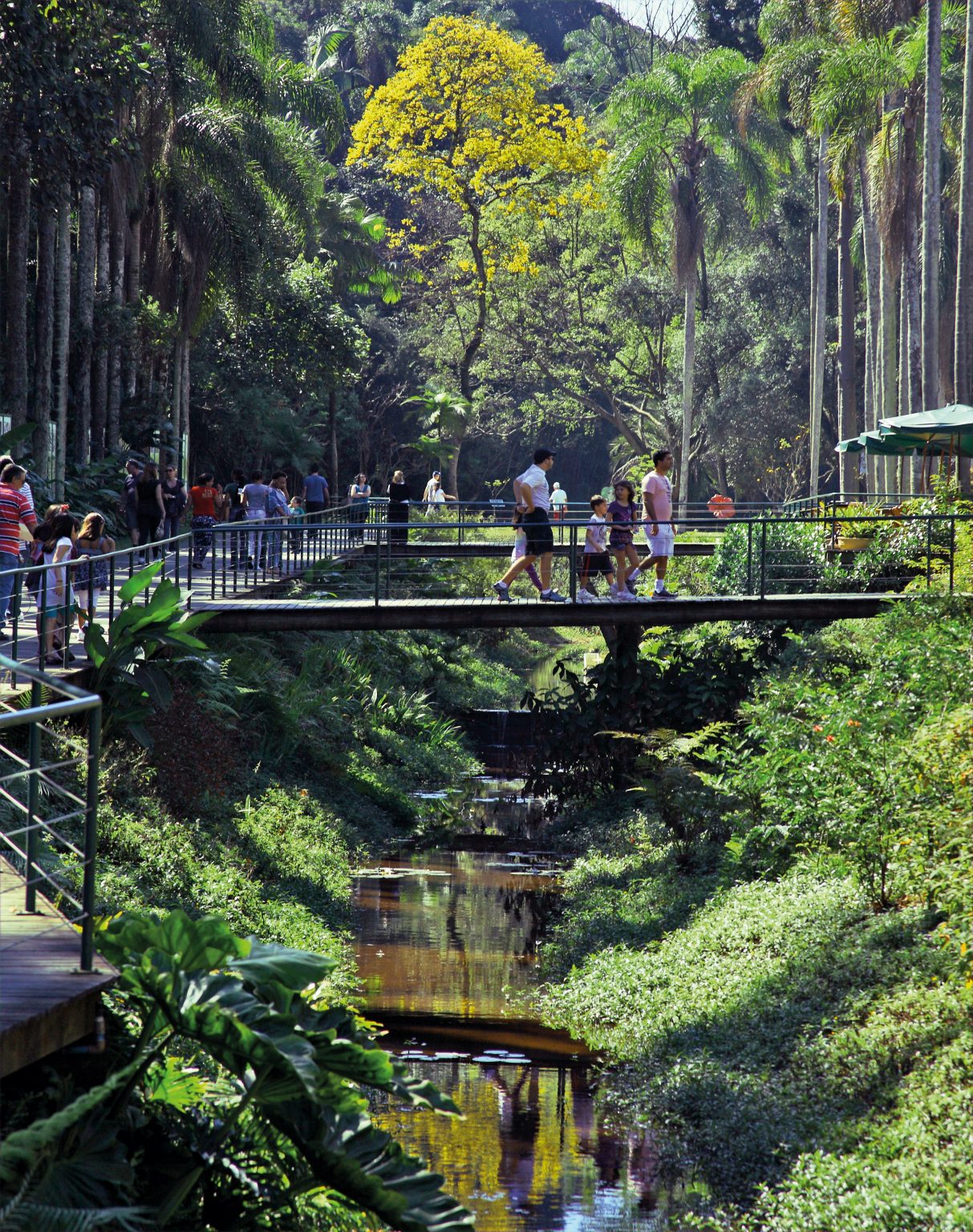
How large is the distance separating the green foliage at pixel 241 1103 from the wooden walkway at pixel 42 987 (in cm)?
22

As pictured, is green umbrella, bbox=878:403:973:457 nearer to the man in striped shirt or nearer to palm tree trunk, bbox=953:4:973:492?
palm tree trunk, bbox=953:4:973:492

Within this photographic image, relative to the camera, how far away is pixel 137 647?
44.1 ft

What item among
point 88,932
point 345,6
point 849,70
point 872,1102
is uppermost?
point 345,6

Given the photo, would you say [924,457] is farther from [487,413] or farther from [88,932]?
[487,413]

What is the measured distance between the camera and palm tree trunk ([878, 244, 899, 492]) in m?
34.5

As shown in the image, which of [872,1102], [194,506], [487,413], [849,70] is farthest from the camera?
[487,413]

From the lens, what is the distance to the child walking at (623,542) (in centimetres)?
1758

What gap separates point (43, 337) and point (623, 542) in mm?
11614

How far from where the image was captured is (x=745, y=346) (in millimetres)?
53656

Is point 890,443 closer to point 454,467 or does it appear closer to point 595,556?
point 595,556

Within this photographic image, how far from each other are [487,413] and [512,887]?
42.1 metres

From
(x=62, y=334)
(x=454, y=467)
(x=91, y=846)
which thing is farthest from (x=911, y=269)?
(x=91, y=846)

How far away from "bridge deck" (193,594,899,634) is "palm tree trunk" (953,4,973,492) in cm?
778

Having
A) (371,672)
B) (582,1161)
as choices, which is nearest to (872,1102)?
(582,1161)
